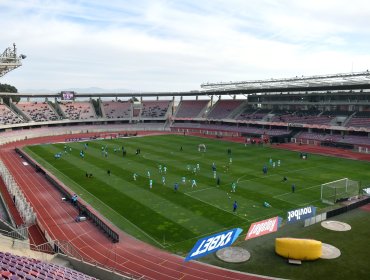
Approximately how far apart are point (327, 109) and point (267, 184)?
46.8 meters

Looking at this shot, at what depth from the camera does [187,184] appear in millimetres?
37250

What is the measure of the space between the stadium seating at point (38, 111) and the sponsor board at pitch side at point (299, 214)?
254ft

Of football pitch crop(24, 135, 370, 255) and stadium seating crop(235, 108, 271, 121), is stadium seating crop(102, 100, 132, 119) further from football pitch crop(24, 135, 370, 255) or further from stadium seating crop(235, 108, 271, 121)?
football pitch crop(24, 135, 370, 255)

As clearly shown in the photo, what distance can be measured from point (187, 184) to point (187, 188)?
5.07 ft

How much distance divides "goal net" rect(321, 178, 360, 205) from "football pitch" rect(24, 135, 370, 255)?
1138 millimetres

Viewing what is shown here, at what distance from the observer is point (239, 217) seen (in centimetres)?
2773

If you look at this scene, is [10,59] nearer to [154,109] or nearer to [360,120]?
[360,120]

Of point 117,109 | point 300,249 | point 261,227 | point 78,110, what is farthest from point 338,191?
point 117,109

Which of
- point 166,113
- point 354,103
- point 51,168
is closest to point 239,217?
point 51,168

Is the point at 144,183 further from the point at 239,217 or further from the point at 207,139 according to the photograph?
the point at 207,139

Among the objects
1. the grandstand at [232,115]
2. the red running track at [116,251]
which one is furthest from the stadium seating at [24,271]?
the grandstand at [232,115]

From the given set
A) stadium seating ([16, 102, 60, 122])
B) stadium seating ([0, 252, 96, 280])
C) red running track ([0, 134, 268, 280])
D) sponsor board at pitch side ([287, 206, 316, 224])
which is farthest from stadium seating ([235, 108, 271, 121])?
stadium seating ([0, 252, 96, 280])

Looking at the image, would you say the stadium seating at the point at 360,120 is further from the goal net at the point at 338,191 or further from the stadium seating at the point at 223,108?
the goal net at the point at 338,191

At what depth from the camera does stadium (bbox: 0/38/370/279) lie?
2025 centimetres
